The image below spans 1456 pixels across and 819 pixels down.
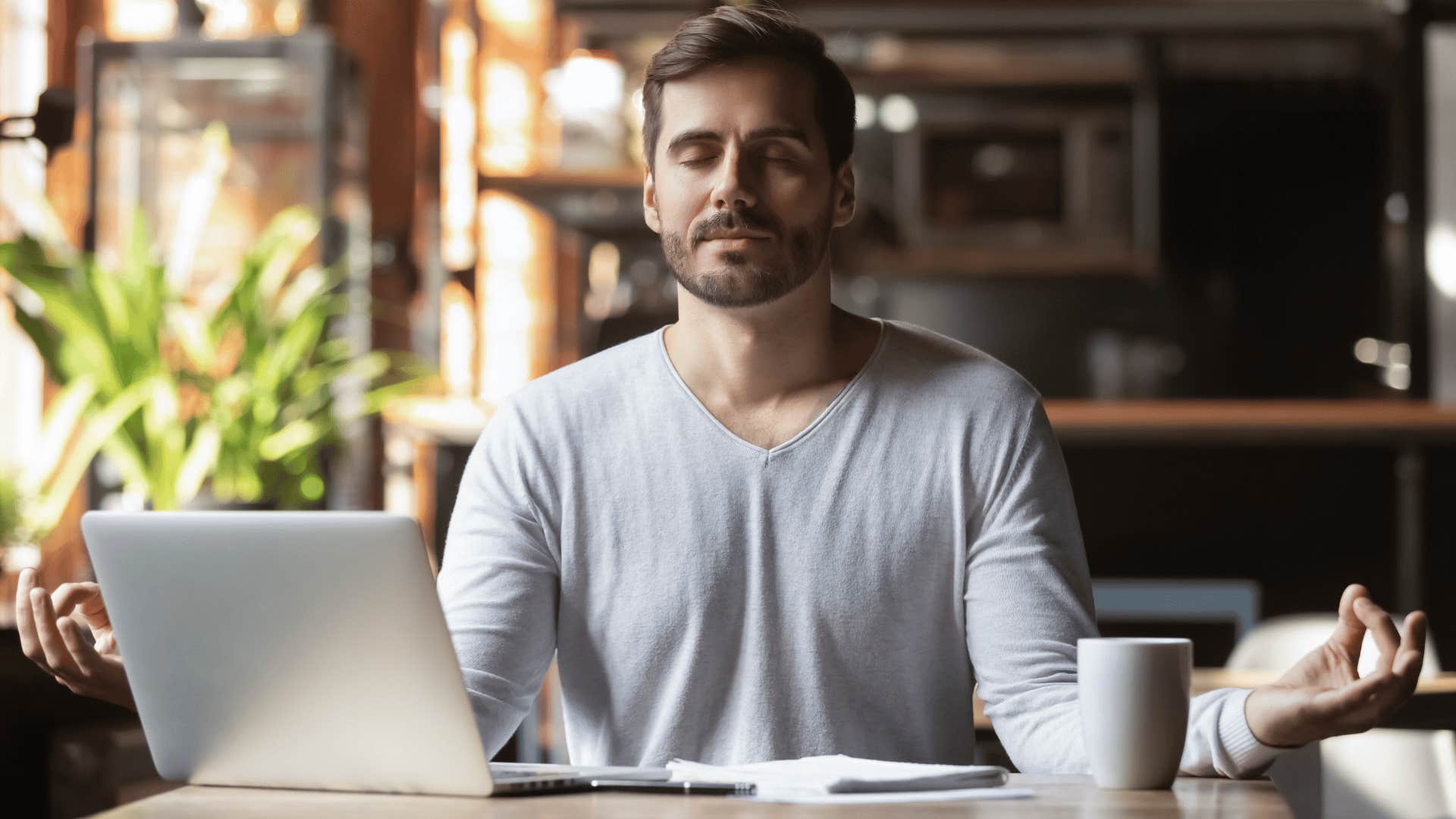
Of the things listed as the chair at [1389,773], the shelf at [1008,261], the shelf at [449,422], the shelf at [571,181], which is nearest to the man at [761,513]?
the chair at [1389,773]

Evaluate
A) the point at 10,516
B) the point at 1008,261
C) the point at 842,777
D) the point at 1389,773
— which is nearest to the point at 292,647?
the point at 842,777

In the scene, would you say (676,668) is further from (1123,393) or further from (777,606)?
(1123,393)

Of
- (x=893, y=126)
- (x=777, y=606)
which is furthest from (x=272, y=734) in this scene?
(x=893, y=126)

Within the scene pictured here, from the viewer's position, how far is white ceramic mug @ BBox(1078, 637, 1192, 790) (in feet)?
3.18

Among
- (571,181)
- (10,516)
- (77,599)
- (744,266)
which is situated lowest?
(10,516)

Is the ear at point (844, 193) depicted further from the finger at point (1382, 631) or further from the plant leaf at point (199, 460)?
the plant leaf at point (199, 460)

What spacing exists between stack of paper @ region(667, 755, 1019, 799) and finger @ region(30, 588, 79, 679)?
441 millimetres

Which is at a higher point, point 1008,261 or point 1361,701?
point 1008,261

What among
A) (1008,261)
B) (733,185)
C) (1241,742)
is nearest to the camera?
(1241,742)

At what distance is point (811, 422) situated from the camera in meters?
1.40

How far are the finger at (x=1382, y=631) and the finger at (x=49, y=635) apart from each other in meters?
0.88

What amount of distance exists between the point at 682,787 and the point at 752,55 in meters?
0.73

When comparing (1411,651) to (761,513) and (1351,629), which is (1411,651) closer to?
(1351,629)

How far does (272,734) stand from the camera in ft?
3.23
